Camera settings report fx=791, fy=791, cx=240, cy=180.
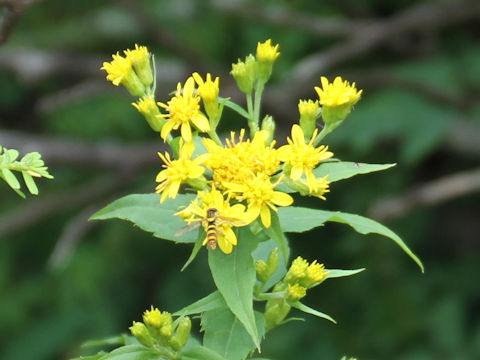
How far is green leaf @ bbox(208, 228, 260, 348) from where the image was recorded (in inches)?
66.1

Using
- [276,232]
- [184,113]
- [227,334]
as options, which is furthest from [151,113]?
[227,334]

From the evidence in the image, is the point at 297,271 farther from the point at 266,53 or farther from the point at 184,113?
the point at 266,53

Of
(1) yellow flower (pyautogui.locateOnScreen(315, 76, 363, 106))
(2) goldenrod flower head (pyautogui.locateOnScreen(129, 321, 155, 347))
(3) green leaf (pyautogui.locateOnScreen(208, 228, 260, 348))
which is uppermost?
(1) yellow flower (pyautogui.locateOnScreen(315, 76, 363, 106))

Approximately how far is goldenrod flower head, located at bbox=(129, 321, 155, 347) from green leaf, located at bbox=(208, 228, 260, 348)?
21cm

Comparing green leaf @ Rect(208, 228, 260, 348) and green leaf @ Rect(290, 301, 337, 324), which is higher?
green leaf @ Rect(208, 228, 260, 348)

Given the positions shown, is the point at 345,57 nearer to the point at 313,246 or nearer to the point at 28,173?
the point at 313,246

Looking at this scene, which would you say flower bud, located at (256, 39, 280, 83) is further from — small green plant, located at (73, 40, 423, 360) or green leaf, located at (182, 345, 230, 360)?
green leaf, located at (182, 345, 230, 360)

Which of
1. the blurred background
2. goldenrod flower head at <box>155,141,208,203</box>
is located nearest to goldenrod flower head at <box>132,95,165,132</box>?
goldenrod flower head at <box>155,141,208,203</box>

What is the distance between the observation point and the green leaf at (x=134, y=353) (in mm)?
1756

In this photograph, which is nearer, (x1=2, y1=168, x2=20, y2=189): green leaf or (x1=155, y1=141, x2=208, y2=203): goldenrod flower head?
(x1=2, y1=168, x2=20, y2=189): green leaf

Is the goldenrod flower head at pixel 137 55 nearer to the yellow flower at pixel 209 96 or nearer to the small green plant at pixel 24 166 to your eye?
the yellow flower at pixel 209 96

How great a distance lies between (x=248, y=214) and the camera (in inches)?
66.7

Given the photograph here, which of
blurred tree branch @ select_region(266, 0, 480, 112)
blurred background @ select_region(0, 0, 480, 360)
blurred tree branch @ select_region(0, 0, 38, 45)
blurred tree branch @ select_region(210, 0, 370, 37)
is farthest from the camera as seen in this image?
blurred tree branch @ select_region(210, 0, 370, 37)

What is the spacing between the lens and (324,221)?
6.08 feet
